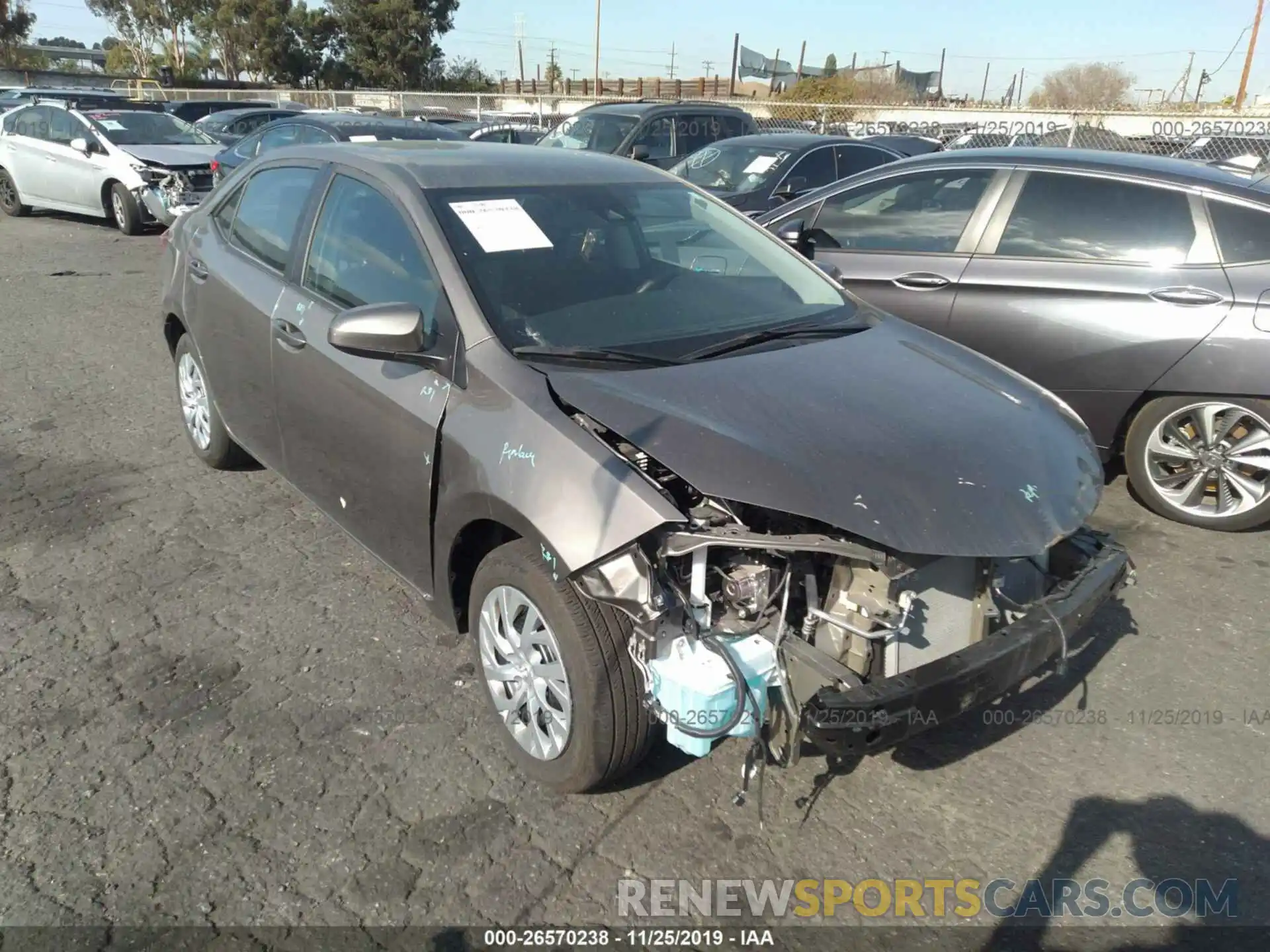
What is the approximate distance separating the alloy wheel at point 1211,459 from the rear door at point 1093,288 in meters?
0.25

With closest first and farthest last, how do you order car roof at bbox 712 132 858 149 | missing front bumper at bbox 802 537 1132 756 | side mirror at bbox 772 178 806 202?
missing front bumper at bbox 802 537 1132 756 < side mirror at bbox 772 178 806 202 < car roof at bbox 712 132 858 149

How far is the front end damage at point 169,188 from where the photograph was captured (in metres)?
11.7

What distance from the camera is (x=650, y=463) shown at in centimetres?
255

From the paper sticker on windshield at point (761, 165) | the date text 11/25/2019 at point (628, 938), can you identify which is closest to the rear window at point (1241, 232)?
the date text 11/25/2019 at point (628, 938)

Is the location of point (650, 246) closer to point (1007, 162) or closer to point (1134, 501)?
point (1007, 162)

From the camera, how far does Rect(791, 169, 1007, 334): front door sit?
16.6ft

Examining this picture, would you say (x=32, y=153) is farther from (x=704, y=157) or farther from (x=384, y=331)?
(x=384, y=331)

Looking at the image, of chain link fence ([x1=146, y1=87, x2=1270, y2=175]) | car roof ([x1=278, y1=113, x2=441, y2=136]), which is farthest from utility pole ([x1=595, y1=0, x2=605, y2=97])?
car roof ([x1=278, y1=113, x2=441, y2=136])

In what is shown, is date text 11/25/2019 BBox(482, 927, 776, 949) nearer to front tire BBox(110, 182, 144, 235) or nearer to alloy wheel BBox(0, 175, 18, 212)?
front tire BBox(110, 182, 144, 235)

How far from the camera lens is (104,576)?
394cm

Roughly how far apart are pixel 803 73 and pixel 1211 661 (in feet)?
152

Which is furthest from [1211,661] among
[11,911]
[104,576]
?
[104,576]

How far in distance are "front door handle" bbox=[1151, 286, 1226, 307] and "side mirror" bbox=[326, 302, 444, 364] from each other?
3461 mm

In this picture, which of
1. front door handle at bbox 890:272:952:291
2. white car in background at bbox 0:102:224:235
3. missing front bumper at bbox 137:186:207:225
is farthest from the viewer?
white car in background at bbox 0:102:224:235
